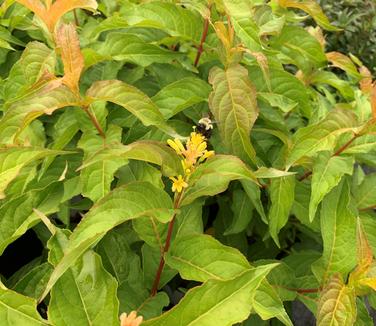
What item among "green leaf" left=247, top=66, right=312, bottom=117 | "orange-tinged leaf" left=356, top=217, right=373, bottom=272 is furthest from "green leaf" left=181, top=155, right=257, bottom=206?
"green leaf" left=247, top=66, right=312, bottom=117

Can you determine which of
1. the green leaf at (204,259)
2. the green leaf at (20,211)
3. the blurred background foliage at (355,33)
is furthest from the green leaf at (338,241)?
the blurred background foliage at (355,33)

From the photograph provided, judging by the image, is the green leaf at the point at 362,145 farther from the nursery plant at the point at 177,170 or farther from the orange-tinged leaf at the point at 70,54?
the orange-tinged leaf at the point at 70,54

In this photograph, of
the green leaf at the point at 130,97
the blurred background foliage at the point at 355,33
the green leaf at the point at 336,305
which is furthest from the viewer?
the blurred background foliage at the point at 355,33

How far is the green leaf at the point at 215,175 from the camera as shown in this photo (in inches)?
37.7

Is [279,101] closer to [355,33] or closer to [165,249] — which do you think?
[165,249]

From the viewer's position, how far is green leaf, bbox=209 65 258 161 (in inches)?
44.0

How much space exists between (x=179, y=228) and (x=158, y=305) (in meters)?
0.16

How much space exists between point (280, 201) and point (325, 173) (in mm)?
114

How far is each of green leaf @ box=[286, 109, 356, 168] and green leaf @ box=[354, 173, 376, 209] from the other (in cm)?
24

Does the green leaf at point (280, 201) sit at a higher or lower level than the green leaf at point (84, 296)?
lower

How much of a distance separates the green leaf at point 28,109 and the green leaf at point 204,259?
36 cm

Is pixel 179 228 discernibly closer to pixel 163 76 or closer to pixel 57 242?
pixel 57 242

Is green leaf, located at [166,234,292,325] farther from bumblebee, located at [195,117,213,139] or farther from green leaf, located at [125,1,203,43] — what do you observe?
green leaf, located at [125,1,203,43]

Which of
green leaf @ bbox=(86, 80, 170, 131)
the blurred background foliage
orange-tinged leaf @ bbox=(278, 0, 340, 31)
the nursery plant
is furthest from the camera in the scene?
the blurred background foliage
